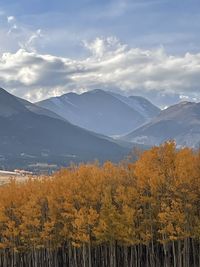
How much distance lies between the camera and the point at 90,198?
82875mm

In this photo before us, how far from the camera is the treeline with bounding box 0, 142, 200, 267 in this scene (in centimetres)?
7281

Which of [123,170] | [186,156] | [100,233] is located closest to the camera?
[186,156]

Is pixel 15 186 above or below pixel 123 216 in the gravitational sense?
above

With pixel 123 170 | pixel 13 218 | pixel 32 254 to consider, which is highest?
pixel 123 170

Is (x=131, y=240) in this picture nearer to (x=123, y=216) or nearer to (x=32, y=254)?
(x=123, y=216)

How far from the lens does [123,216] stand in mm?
77250

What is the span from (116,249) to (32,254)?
17.4 metres

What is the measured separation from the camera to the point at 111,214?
3078 inches

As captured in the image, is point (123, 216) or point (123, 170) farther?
point (123, 170)

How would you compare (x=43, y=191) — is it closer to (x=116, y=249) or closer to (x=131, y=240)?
(x=116, y=249)

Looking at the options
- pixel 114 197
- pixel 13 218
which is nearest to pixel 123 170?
pixel 114 197

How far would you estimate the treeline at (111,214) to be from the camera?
A: 7281 centimetres

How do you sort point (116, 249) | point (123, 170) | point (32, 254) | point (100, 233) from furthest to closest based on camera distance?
point (32, 254), point (116, 249), point (123, 170), point (100, 233)

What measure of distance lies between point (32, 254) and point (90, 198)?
903 inches
